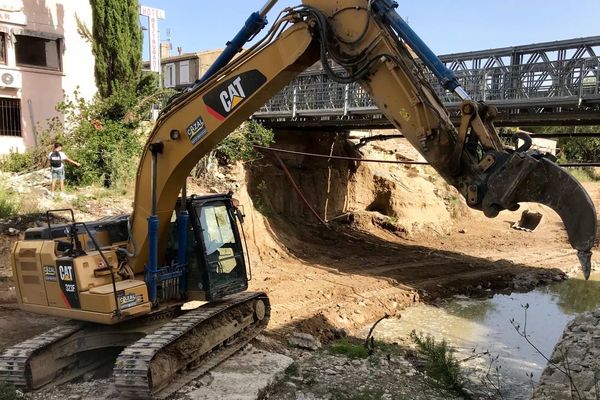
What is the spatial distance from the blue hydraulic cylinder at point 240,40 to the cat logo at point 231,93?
323mm

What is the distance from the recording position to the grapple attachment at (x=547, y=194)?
3.90 metres

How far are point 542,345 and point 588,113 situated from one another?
5.35 metres

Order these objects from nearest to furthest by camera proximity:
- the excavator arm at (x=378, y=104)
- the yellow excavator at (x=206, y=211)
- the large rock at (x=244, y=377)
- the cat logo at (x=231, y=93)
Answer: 1. the excavator arm at (x=378, y=104)
2. the yellow excavator at (x=206, y=211)
3. the cat logo at (x=231, y=93)
4. the large rock at (x=244, y=377)

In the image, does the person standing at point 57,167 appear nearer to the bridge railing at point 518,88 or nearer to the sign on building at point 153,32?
the bridge railing at point 518,88

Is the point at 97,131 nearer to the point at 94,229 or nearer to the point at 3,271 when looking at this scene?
the point at 3,271

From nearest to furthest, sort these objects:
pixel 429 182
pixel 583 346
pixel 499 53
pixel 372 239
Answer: pixel 583 346, pixel 499 53, pixel 372 239, pixel 429 182

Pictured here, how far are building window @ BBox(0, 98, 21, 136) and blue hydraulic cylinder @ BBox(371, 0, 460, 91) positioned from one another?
15723 millimetres

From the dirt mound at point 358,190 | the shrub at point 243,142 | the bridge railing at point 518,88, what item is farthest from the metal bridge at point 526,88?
the dirt mound at point 358,190

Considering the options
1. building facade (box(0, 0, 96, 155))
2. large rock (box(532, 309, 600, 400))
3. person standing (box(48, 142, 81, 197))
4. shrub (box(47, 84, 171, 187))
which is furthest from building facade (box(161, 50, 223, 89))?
large rock (box(532, 309, 600, 400))

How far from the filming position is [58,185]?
1356 cm

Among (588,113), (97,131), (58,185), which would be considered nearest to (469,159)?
(588,113)

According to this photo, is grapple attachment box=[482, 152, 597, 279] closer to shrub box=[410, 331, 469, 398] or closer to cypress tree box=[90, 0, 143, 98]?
shrub box=[410, 331, 469, 398]

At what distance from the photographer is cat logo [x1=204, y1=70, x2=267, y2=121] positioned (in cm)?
572

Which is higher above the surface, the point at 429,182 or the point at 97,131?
the point at 97,131
